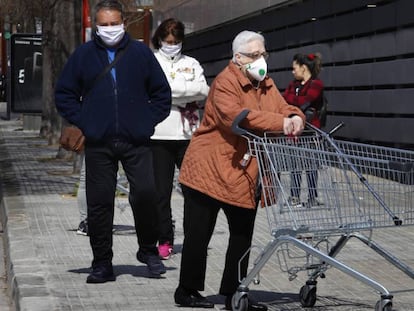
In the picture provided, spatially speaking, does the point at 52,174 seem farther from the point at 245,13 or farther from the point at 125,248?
the point at 245,13

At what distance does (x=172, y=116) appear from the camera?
9.04m

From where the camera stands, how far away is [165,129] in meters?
8.99

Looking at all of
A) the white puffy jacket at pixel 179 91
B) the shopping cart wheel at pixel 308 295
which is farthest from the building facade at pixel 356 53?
the shopping cart wheel at pixel 308 295

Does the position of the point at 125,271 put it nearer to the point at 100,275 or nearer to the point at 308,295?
the point at 100,275

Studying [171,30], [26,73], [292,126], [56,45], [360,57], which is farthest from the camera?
[26,73]

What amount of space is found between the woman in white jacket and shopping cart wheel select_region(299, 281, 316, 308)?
2150mm

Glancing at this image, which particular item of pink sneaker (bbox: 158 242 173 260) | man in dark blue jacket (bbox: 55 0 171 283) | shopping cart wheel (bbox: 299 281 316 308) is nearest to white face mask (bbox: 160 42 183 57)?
man in dark blue jacket (bbox: 55 0 171 283)

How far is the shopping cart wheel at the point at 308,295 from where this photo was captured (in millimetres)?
Answer: 7137

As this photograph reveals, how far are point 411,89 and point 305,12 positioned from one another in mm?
6040

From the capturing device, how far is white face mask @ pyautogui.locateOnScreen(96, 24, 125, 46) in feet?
26.1

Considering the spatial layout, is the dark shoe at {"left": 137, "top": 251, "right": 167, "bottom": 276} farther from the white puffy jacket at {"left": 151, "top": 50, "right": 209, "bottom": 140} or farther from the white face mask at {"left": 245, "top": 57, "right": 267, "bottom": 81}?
the white face mask at {"left": 245, "top": 57, "right": 267, "bottom": 81}

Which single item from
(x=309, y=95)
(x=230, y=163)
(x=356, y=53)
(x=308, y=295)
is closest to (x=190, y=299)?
(x=308, y=295)

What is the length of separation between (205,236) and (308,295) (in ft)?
2.42

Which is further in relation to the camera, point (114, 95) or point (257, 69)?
point (114, 95)
